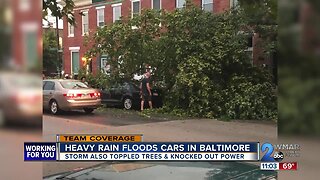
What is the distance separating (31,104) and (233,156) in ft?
2.86

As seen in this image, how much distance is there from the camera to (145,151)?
1.68 m

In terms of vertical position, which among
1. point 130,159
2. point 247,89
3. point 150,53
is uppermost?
point 150,53

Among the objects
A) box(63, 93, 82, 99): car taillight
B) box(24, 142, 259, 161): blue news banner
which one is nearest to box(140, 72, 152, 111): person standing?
box(63, 93, 82, 99): car taillight

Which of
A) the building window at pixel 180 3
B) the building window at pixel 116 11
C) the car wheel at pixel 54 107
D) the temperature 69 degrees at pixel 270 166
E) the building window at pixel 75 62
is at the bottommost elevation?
the temperature 69 degrees at pixel 270 166

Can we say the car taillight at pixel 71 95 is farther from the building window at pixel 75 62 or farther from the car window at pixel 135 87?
the car window at pixel 135 87

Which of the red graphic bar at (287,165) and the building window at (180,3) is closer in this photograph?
the red graphic bar at (287,165)

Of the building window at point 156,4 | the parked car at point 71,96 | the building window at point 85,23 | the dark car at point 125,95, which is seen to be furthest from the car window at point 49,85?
the building window at point 156,4

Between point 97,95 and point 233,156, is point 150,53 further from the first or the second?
point 233,156

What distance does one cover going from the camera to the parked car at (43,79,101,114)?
1.90 meters

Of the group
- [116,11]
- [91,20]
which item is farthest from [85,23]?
[116,11]

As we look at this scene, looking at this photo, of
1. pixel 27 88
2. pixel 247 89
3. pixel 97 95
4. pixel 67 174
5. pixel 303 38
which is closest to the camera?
pixel 303 38

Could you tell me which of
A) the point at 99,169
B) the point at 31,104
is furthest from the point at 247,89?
the point at 31,104

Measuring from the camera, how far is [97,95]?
2.20 meters

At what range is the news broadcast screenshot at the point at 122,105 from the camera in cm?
146
